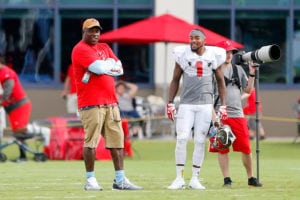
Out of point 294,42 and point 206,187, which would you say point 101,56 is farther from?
point 294,42

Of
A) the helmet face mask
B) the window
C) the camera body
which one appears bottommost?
the helmet face mask

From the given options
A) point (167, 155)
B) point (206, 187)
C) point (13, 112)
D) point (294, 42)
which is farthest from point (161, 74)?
point (206, 187)

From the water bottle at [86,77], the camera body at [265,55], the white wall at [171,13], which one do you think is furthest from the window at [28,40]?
the water bottle at [86,77]

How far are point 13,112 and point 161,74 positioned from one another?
24.1 ft

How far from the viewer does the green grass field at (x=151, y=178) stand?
529 inches

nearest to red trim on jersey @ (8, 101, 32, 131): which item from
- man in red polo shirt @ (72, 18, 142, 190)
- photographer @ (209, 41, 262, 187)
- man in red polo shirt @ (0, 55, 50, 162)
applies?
man in red polo shirt @ (0, 55, 50, 162)

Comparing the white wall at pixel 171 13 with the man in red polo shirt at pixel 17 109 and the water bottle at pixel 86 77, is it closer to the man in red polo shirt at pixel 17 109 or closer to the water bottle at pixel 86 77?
the man in red polo shirt at pixel 17 109

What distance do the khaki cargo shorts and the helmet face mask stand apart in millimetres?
1123

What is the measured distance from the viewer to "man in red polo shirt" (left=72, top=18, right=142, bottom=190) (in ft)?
46.0

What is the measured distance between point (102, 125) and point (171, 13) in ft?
45.9

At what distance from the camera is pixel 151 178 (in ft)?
54.4

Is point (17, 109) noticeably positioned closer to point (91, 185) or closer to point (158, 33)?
point (158, 33)

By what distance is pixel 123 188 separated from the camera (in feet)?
46.6

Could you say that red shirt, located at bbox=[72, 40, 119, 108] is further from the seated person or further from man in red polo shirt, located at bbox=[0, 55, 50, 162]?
the seated person
